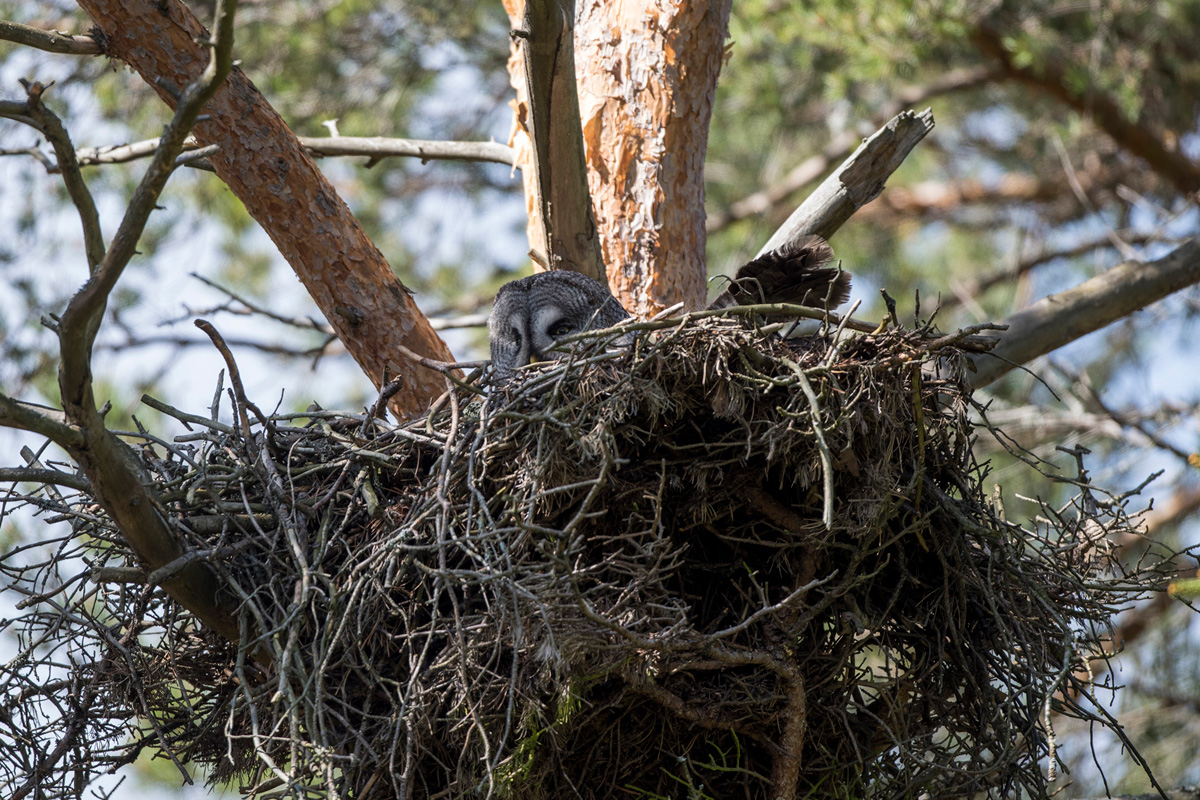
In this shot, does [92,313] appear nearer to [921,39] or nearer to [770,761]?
[770,761]

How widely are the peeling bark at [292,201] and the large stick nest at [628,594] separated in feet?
2.00

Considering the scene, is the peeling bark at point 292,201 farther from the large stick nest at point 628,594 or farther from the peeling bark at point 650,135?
the peeling bark at point 650,135

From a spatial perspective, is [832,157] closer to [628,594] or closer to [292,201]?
[292,201]

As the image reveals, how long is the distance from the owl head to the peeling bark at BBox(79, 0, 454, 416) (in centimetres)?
27

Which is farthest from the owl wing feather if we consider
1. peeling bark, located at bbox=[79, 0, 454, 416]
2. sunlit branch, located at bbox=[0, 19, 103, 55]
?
sunlit branch, located at bbox=[0, 19, 103, 55]

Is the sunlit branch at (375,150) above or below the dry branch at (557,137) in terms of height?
above

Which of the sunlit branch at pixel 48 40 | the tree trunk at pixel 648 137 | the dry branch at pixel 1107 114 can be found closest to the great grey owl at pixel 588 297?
the tree trunk at pixel 648 137

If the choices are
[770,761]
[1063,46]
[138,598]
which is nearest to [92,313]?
[138,598]

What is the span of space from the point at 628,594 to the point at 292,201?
5.63 feet

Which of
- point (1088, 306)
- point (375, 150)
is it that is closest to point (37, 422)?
point (375, 150)

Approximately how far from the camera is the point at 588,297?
→ 3.40 m

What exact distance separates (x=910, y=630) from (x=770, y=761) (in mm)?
467

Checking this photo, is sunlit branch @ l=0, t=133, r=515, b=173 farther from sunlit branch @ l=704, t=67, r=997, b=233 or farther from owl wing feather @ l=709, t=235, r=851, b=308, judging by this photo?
sunlit branch @ l=704, t=67, r=997, b=233

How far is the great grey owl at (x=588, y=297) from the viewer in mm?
2854
